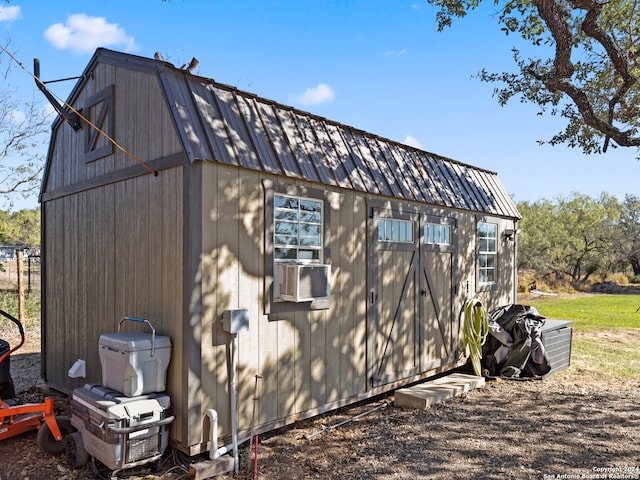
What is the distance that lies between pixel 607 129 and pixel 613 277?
26256 millimetres

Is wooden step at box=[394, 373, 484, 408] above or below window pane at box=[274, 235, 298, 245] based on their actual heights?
below

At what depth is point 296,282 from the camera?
13.1ft

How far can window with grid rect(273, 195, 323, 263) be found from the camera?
415 centimetres

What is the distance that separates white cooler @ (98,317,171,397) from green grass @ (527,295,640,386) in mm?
6385

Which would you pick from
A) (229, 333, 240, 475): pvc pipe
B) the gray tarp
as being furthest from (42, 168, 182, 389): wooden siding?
the gray tarp

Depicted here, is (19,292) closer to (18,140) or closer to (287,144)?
(18,140)

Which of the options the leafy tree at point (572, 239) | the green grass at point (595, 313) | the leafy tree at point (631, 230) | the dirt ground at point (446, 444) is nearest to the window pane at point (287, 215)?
the dirt ground at point (446, 444)

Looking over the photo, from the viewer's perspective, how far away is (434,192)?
20.5 ft

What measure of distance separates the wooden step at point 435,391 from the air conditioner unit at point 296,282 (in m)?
1.97

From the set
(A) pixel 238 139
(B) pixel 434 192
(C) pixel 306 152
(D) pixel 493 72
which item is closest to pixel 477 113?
(D) pixel 493 72

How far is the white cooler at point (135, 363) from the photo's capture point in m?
3.34

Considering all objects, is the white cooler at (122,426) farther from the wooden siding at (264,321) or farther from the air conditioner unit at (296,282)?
the air conditioner unit at (296,282)

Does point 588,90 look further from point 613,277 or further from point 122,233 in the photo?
point 613,277

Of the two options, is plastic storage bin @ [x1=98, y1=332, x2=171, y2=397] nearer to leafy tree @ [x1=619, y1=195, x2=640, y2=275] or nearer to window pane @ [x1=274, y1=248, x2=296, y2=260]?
window pane @ [x1=274, y1=248, x2=296, y2=260]
